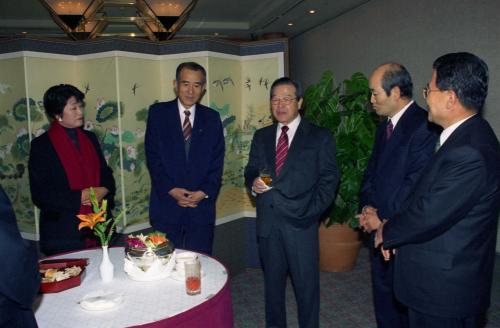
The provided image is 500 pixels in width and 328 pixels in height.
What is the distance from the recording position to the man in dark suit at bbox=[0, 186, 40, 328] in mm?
1200

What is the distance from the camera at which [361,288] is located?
3.79 m

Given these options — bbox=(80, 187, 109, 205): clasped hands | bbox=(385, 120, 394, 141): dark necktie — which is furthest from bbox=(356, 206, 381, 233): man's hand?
bbox=(80, 187, 109, 205): clasped hands

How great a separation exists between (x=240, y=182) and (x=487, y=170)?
99.6 inches

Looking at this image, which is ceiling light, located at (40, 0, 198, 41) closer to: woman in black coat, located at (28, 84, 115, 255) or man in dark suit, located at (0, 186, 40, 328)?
woman in black coat, located at (28, 84, 115, 255)

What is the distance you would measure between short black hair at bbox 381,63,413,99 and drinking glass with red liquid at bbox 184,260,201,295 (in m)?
1.40

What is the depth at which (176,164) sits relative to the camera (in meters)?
2.98

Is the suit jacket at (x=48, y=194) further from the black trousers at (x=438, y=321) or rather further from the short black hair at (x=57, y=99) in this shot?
the black trousers at (x=438, y=321)

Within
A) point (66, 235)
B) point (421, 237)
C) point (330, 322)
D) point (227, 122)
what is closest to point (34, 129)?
point (66, 235)

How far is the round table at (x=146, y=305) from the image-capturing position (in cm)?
158

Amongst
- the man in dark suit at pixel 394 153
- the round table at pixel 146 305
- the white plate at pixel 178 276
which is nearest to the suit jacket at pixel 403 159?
the man in dark suit at pixel 394 153

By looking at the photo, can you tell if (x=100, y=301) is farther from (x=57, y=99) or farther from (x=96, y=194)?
(x=57, y=99)

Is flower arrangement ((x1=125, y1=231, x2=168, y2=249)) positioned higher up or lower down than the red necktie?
Answer: lower down

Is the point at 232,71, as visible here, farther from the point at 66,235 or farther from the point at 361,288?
the point at 361,288

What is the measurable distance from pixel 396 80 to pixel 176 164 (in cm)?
150
